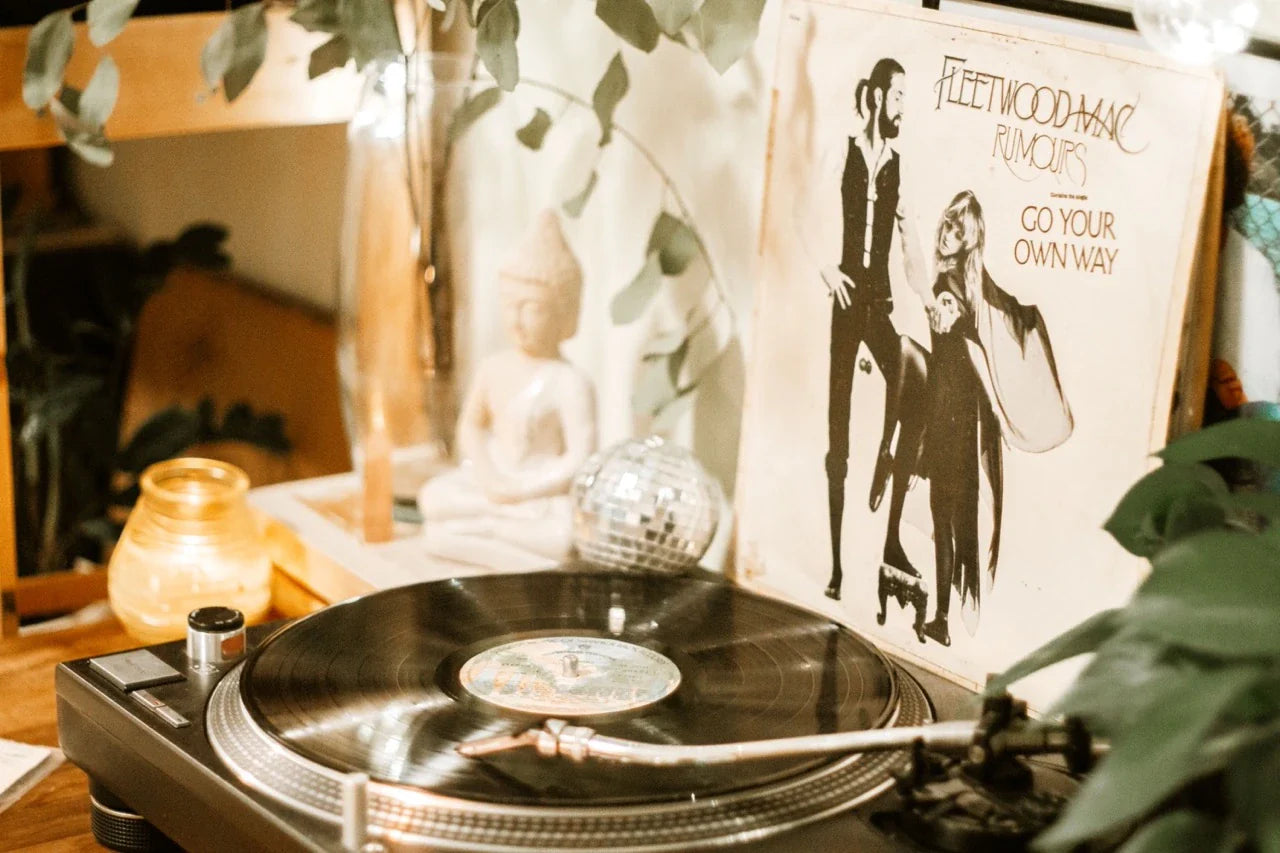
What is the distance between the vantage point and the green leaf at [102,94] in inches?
48.4

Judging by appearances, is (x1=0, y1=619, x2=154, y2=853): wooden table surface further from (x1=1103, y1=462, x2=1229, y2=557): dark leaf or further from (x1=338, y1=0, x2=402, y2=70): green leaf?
(x1=1103, y1=462, x2=1229, y2=557): dark leaf

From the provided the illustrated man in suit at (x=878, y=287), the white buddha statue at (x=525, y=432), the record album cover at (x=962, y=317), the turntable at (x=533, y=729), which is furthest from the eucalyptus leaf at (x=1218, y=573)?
the white buddha statue at (x=525, y=432)

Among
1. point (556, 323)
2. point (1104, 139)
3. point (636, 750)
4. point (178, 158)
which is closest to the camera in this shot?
point (636, 750)

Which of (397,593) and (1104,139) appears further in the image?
(397,593)

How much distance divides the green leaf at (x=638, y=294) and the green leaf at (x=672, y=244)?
10 millimetres

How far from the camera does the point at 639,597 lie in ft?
3.68

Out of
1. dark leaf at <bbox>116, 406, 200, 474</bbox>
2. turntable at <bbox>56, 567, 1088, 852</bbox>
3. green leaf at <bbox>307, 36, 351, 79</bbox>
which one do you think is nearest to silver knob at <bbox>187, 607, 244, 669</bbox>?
turntable at <bbox>56, 567, 1088, 852</bbox>

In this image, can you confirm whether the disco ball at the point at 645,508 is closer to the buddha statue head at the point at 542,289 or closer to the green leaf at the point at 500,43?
the buddha statue head at the point at 542,289

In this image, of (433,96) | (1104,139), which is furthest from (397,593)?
(1104,139)

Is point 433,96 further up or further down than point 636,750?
further up

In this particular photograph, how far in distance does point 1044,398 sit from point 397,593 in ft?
1.48

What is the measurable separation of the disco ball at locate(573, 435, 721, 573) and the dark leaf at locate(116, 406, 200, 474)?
0.81m

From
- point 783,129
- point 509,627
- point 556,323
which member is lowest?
point 509,627

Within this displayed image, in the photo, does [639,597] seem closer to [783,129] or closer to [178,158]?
[783,129]
